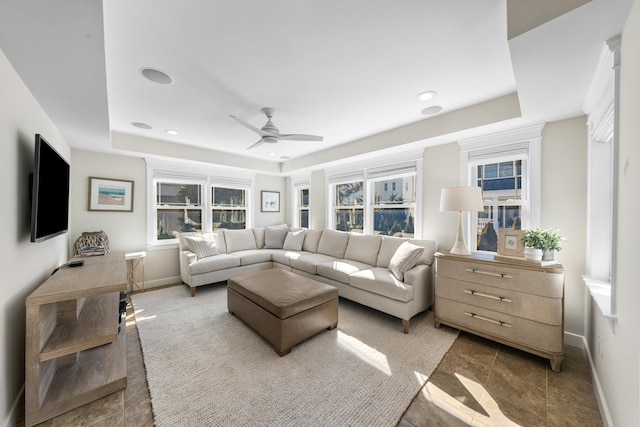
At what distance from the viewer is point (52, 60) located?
A: 1.43m

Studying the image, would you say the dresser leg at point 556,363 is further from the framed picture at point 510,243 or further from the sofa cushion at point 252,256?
the sofa cushion at point 252,256

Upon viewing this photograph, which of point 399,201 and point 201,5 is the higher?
point 201,5

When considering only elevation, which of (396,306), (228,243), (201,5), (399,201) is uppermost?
(201,5)

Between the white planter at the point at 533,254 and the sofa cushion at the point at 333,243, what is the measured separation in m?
2.42

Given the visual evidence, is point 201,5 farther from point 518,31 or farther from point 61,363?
point 61,363

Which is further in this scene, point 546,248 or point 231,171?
point 231,171

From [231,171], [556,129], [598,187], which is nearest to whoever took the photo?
[598,187]

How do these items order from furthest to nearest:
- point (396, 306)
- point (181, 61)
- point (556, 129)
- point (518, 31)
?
point (396, 306), point (556, 129), point (181, 61), point (518, 31)

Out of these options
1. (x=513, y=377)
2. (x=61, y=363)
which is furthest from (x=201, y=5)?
(x=513, y=377)

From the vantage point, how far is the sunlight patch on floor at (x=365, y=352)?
205 cm

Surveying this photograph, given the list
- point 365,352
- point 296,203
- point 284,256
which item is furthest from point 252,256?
point 365,352

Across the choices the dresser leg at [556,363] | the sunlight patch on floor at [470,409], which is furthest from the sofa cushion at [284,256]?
the dresser leg at [556,363]

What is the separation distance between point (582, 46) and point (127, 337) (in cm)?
422

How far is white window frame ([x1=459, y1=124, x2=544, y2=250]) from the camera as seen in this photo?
255cm
